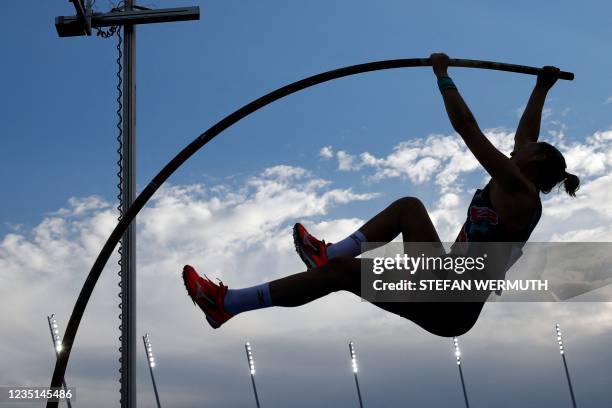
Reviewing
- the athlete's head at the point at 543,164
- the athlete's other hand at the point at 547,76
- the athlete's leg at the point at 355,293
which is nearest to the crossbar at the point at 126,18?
the athlete's other hand at the point at 547,76

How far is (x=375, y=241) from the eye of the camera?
600 cm

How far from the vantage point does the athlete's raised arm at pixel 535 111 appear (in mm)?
6266

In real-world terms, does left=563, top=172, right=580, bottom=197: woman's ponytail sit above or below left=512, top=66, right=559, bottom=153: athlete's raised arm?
below

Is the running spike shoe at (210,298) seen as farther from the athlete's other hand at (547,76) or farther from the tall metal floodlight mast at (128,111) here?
the tall metal floodlight mast at (128,111)

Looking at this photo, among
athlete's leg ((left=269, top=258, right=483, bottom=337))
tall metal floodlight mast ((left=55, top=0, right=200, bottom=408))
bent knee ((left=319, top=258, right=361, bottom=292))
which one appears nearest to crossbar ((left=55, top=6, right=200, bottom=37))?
tall metal floodlight mast ((left=55, top=0, right=200, bottom=408))

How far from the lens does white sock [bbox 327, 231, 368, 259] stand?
6.05 m

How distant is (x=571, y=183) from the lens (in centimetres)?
575

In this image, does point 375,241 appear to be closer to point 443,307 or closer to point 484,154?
point 443,307

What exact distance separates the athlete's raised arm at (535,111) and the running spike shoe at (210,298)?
2.68 meters

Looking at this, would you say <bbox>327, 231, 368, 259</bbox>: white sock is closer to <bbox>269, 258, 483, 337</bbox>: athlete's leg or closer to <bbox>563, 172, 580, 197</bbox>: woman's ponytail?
<bbox>269, 258, 483, 337</bbox>: athlete's leg

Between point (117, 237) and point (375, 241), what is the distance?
2.74m

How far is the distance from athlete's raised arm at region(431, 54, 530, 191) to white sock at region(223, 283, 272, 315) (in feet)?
5.97

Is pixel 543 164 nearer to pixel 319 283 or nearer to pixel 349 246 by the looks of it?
pixel 349 246

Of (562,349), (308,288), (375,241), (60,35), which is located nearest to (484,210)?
(375,241)
